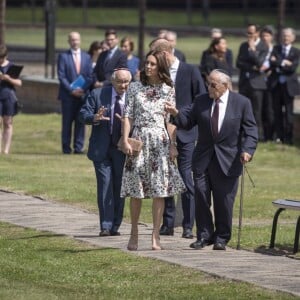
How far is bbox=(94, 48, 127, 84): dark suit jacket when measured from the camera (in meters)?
20.9

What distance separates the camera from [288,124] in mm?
24484

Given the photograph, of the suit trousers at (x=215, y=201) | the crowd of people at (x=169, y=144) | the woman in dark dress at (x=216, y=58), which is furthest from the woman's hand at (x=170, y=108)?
the woman in dark dress at (x=216, y=58)

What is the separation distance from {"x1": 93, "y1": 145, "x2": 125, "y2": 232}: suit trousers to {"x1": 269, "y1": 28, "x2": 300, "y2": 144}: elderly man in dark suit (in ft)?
34.5

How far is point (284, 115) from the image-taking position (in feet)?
80.8

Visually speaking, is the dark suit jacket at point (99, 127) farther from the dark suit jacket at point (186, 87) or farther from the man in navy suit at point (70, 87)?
the man in navy suit at point (70, 87)

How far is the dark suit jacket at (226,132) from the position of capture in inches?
525

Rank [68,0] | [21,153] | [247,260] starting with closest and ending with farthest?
[247,260], [21,153], [68,0]

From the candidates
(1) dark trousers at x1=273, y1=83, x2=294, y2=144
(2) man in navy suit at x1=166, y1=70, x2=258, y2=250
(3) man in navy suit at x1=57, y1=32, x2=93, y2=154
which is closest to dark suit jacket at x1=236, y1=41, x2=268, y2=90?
(1) dark trousers at x1=273, y1=83, x2=294, y2=144

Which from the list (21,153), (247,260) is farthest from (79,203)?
(21,153)

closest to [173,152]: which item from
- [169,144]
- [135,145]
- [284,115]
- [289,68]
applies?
[169,144]

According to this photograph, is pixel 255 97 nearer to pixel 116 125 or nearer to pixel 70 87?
pixel 70 87

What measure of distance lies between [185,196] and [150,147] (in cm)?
156

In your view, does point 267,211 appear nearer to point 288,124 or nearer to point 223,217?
point 223,217

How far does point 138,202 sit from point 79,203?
378 centimetres
